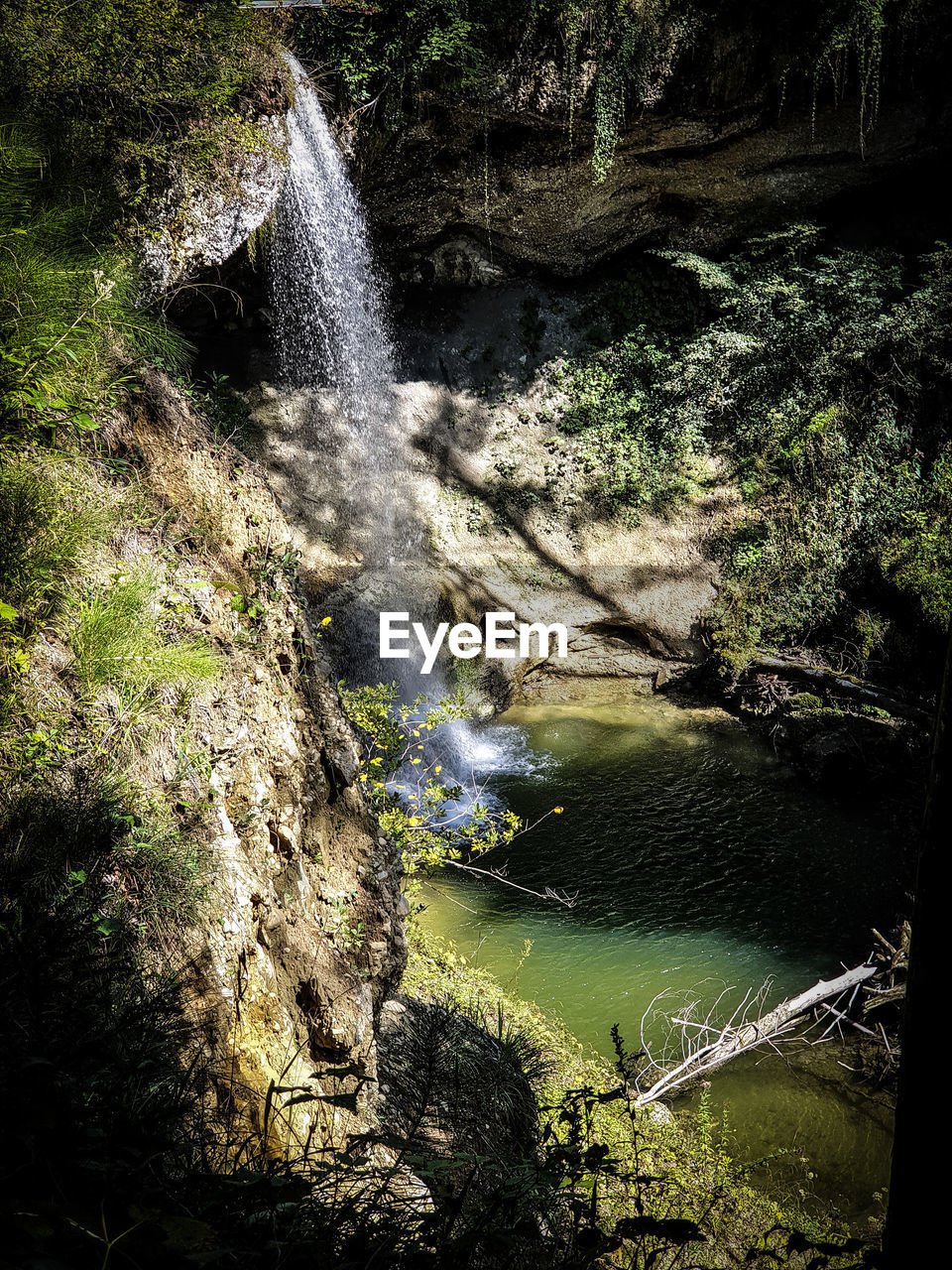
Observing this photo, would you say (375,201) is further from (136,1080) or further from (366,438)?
(136,1080)

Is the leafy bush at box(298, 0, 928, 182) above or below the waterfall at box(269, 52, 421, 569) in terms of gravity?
above

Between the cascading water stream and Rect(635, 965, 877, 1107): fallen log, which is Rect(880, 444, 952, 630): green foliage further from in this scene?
the cascading water stream

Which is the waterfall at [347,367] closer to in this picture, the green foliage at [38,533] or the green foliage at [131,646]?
the green foliage at [38,533]

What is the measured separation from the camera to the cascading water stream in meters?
9.09

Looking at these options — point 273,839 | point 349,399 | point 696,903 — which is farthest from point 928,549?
point 273,839

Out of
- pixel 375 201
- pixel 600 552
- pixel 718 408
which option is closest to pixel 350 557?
pixel 600 552

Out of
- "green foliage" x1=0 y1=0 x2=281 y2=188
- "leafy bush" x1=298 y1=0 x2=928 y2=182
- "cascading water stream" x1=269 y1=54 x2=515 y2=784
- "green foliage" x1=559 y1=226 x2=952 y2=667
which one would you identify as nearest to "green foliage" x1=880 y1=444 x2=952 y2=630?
"green foliage" x1=559 y1=226 x2=952 y2=667

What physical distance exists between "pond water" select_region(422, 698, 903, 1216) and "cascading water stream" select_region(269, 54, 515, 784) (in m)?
1.66

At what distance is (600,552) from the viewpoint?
445 inches

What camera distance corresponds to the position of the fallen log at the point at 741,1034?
467 cm

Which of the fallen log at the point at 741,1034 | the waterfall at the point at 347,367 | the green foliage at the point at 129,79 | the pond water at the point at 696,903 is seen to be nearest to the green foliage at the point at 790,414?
the pond water at the point at 696,903

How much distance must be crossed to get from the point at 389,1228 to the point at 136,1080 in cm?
65

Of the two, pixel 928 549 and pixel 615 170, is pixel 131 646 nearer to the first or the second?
pixel 928 549

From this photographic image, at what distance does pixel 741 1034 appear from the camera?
198 inches
